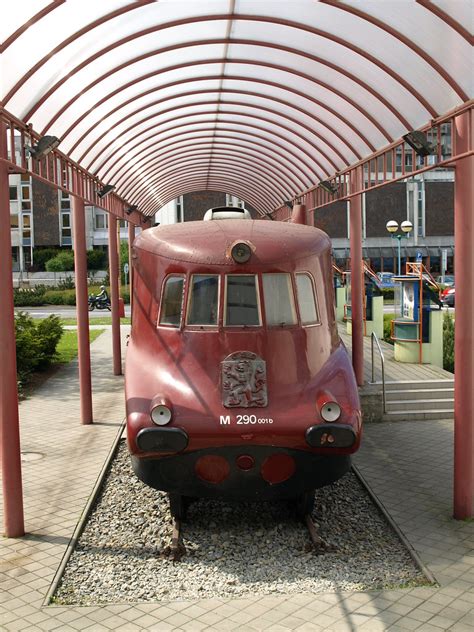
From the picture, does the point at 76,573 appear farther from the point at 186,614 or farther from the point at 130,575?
the point at 186,614

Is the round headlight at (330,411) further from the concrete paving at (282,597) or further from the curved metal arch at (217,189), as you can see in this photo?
the curved metal arch at (217,189)

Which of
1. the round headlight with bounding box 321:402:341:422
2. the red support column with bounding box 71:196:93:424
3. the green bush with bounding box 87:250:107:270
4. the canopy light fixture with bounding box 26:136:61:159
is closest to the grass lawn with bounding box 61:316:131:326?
the red support column with bounding box 71:196:93:424

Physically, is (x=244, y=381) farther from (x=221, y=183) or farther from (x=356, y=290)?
(x=221, y=183)

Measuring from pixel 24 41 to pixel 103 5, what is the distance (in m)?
0.98

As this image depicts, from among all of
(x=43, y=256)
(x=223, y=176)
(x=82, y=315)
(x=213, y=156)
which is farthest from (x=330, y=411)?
(x=43, y=256)

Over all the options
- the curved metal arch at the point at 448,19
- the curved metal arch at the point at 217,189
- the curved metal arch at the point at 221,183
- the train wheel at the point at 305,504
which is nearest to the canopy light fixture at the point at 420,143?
the curved metal arch at the point at 448,19

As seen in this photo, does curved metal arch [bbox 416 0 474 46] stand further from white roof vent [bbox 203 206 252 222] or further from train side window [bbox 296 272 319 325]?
white roof vent [bbox 203 206 252 222]

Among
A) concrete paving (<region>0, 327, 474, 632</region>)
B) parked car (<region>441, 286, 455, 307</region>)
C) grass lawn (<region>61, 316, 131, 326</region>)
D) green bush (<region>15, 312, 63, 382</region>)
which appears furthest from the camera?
parked car (<region>441, 286, 455, 307</region>)

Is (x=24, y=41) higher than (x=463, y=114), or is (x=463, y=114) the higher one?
(x=24, y=41)

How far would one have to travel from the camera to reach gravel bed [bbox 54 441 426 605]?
6473 mm

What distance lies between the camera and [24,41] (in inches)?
300

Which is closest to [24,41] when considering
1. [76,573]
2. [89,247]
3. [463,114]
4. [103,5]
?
[103,5]

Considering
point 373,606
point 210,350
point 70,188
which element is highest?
point 70,188

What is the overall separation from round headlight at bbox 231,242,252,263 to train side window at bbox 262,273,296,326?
0.28m
